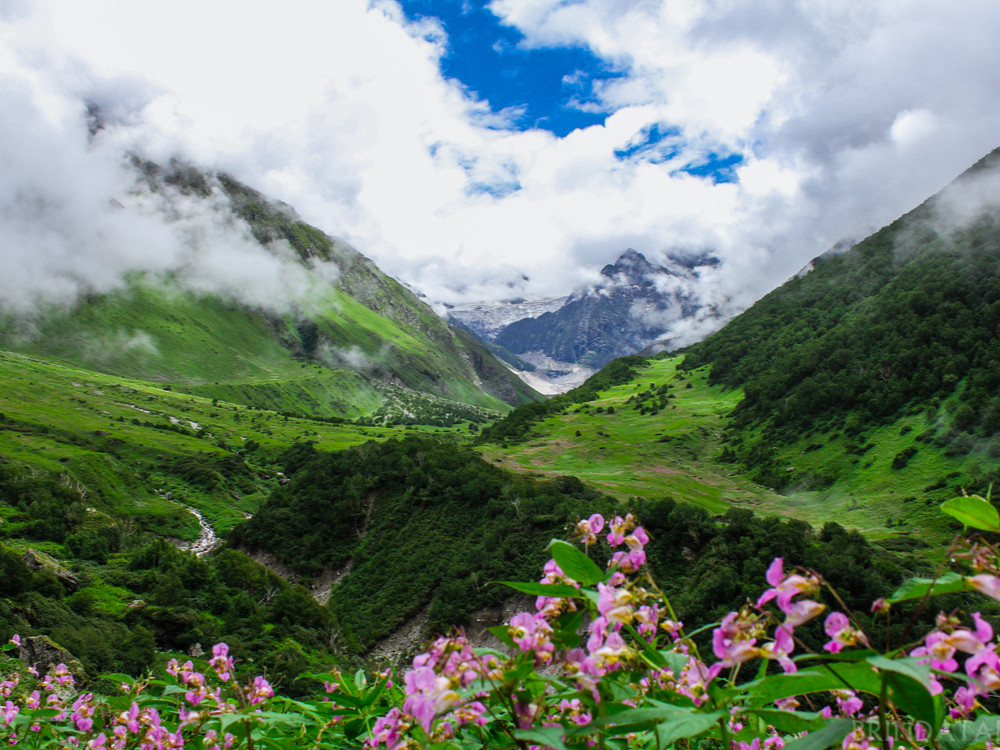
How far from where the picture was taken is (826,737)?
177cm

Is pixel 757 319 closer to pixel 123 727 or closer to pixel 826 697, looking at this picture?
pixel 826 697

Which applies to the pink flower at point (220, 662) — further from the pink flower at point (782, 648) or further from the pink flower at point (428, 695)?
the pink flower at point (782, 648)

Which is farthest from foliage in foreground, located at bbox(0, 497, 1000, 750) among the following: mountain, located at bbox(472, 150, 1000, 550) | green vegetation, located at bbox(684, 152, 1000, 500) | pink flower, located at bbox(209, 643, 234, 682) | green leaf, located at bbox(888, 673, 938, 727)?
green vegetation, located at bbox(684, 152, 1000, 500)

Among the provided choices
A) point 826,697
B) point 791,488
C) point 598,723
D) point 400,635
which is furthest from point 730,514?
point 791,488

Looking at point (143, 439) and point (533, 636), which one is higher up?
point (143, 439)

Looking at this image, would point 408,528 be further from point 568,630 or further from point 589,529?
point 568,630

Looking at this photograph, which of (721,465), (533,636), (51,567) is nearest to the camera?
(533,636)

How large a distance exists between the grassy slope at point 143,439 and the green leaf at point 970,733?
231ft

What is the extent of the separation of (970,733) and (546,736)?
214 cm

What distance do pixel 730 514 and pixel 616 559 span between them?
112ft

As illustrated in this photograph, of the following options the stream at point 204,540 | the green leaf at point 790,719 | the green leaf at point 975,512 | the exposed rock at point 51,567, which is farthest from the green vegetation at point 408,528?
the green leaf at point 975,512

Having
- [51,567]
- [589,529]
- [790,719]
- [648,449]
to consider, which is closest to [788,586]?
[790,719]

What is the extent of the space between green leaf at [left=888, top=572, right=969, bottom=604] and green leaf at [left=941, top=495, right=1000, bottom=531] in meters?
0.22

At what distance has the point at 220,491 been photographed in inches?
3526
